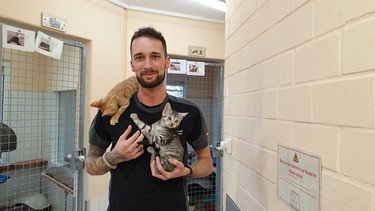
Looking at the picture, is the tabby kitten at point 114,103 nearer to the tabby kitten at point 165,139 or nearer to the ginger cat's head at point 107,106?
the ginger cat's head at point 107,106

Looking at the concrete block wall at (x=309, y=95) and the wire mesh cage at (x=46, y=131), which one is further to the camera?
the wire mesh cage at (x=46, y=131)

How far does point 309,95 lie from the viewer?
0.77 metres

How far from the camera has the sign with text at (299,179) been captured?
0.74 meters

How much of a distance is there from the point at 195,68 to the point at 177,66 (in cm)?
19

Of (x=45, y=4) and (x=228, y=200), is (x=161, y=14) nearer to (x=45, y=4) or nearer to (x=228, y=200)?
(x=45, y=4)

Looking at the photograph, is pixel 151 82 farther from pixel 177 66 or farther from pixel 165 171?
pixel 177 66

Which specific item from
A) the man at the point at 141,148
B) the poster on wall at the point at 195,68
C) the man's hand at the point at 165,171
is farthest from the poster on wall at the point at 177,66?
the man's hand at the point at 165,171

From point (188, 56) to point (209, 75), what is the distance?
1.17 ft

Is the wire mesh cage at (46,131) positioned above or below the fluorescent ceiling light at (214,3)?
below

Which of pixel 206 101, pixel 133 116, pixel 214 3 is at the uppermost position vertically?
pixel 214 3

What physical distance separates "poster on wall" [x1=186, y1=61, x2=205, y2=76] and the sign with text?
1.65 m

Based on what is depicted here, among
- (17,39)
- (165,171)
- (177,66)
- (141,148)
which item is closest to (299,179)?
(165,171)

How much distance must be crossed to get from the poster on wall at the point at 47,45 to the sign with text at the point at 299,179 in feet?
5.00

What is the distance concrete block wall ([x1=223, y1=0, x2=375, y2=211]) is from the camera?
0.57m
